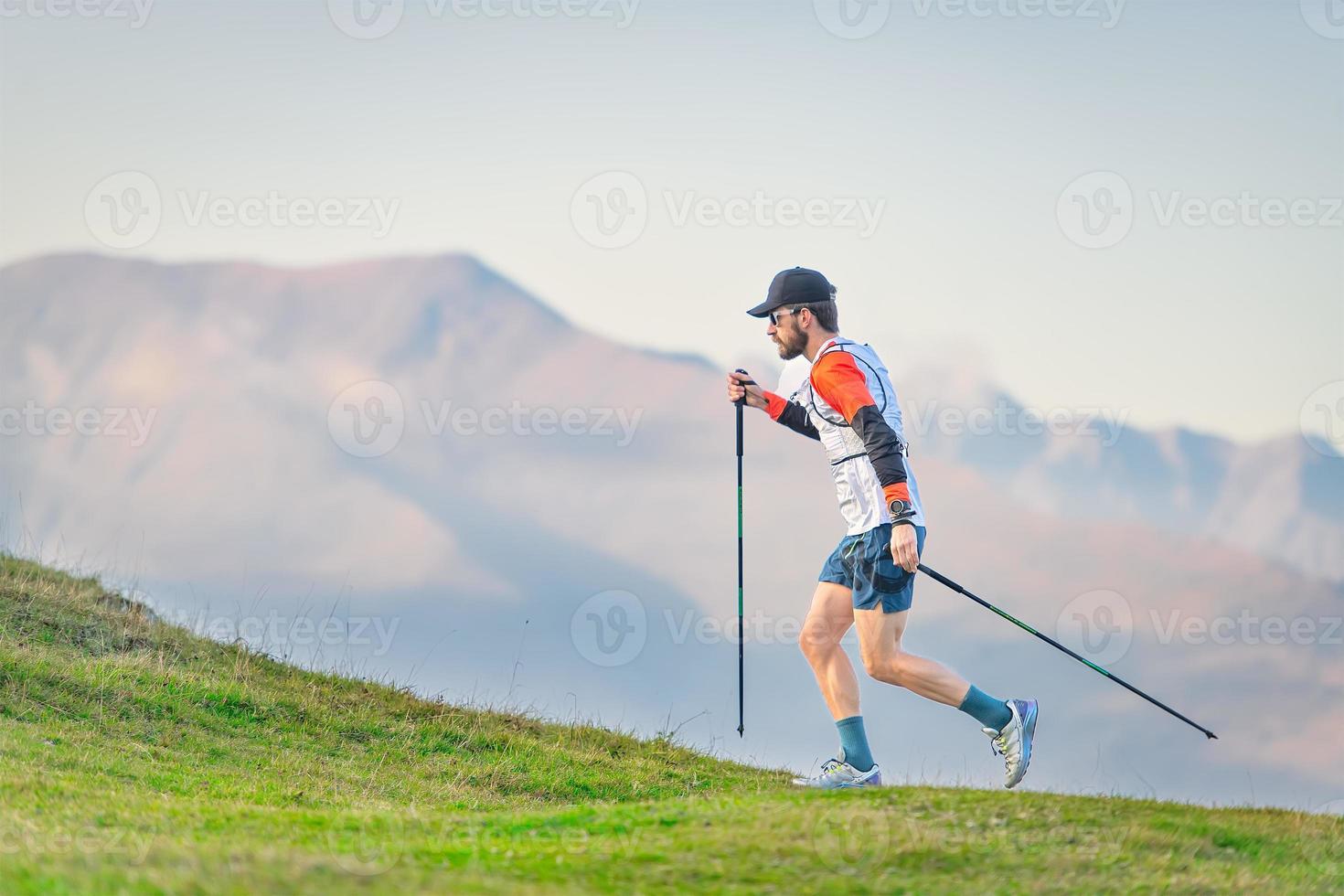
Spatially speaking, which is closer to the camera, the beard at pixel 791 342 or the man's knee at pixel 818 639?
the man's knee at pixel 818 639

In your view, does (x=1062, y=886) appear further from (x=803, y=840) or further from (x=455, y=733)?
(x=455, y=733)

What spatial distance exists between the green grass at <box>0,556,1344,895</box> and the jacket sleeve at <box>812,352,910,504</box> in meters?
1.94

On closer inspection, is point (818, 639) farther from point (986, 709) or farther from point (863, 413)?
point (863, 413)

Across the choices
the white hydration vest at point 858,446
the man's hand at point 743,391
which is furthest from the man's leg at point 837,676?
the man's hand at point 743,391

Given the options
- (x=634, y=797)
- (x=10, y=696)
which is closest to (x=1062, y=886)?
(x=634, y=797)

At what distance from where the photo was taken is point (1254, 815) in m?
7.74

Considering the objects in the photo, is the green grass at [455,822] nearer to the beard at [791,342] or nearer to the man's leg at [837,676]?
the man's leg at [837,676]

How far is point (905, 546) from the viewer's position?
770cm

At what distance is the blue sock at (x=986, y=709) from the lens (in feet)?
26.8

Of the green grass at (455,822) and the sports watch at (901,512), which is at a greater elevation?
the sports watch at (901,512)

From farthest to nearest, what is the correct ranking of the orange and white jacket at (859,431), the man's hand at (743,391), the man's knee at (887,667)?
the man's hand at (743,391)
the man's knee at (887,667)
the orange and white jacket at (859,431)

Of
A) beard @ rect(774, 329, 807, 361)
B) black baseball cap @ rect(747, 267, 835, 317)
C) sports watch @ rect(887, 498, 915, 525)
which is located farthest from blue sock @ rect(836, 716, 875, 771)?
black baseball cap @ rect(747, 267, 835, 317)

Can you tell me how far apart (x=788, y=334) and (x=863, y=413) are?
902mm

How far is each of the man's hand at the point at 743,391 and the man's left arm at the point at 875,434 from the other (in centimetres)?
88
